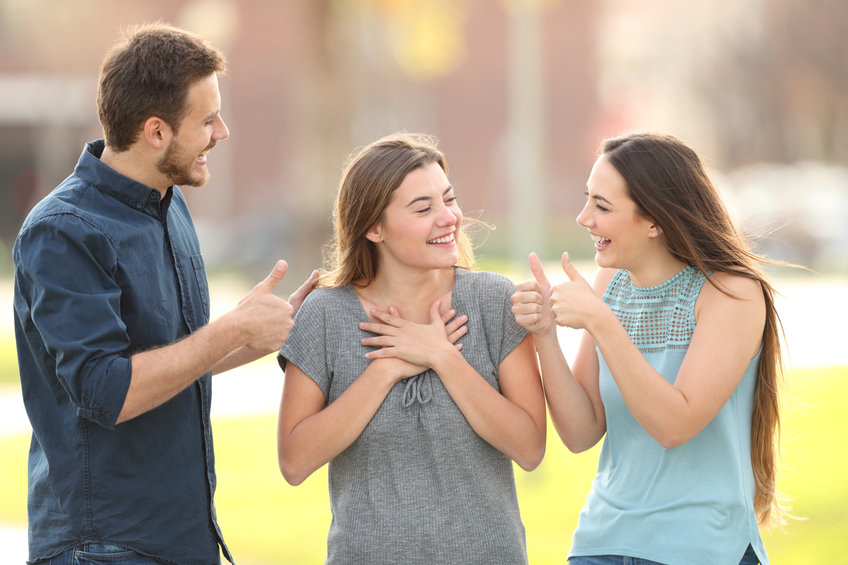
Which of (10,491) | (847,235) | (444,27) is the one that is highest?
(444,27)

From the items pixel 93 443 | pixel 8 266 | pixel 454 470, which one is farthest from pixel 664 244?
pixel 8 266

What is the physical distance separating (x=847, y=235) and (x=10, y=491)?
21794 mm

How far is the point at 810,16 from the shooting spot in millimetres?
37344

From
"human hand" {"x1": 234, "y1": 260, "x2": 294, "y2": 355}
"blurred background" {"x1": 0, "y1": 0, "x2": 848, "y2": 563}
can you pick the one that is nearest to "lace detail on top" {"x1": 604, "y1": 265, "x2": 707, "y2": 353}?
"human hand" {"x1": 234, "y1": 260, "x2": 294, "y2": 355}

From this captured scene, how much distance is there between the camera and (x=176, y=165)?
10.2ft

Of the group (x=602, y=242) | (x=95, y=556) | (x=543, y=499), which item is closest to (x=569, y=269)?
(x=602, y=242)

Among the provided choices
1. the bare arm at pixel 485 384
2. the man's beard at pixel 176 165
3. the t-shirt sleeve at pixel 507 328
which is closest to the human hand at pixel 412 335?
the bare arm at pixel 485 384

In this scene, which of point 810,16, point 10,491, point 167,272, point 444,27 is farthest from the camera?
point 810,16

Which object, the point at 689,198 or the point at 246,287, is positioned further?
the point at 246,287

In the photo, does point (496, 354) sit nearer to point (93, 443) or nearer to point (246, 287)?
point (93, 443)

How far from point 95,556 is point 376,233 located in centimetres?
125

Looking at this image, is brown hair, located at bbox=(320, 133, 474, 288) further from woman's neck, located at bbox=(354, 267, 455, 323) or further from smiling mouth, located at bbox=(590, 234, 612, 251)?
smiling mouth, located at bbox=(590, 234, 612, 251)

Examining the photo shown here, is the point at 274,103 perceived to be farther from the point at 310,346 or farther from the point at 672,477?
the point at 672,477

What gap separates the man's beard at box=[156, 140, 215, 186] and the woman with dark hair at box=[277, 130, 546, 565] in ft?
1.63
